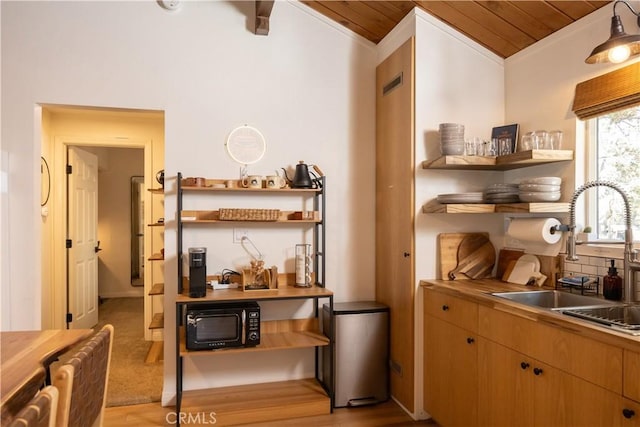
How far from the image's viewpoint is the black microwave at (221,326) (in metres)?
2.65

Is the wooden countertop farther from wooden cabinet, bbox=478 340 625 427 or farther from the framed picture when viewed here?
the framed picture

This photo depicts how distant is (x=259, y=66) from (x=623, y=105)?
2328 mm

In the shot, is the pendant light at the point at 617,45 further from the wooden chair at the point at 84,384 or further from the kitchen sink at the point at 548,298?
the wooden chair at the point at 84,384

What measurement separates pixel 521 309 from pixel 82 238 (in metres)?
4.50

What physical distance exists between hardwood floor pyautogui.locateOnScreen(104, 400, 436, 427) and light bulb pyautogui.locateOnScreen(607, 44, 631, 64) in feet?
7.52

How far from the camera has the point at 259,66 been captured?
10.4 ft

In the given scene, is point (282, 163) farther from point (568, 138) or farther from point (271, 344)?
point (568, 138)

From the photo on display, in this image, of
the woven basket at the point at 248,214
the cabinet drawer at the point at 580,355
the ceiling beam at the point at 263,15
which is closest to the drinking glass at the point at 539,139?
the cabinet drawer at the point at 580,355

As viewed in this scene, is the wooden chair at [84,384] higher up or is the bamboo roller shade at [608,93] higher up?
the bamboo roller shade at [608,93]

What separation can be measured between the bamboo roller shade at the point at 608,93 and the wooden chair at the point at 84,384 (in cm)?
259

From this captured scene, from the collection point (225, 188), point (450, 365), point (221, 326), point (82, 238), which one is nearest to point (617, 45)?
point (450, 365)

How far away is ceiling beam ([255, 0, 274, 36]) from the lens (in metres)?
2.93

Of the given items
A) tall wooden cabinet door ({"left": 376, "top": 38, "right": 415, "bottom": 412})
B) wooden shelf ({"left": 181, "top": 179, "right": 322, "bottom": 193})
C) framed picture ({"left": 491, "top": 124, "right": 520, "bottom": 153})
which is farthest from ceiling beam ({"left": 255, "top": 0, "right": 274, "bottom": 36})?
framed picture ({"left": 491, "top": 124, "right": 520, "bottom": 153})

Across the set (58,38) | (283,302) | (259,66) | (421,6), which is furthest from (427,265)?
(58,38)
